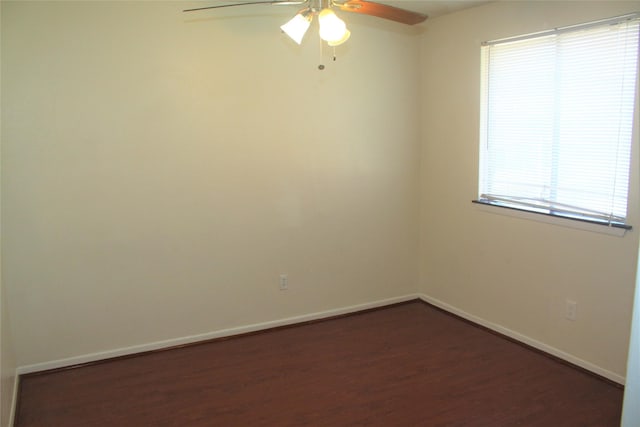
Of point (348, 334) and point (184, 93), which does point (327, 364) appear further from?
point (184, 93)

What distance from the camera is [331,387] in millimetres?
2859

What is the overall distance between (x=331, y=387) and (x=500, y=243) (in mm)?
1664

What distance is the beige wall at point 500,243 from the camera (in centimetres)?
282

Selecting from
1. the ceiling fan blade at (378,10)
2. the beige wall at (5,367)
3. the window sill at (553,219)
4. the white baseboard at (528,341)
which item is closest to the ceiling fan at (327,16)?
the ceiling fan blade at (378,10)

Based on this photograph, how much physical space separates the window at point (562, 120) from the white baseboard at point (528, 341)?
3.01 feet

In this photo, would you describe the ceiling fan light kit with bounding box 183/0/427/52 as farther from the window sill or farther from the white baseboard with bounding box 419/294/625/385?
the white baseboard with bounding box 419/294/625/385

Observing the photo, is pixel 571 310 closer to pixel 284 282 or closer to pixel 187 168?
pixel 284 282

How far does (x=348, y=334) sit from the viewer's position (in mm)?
3596

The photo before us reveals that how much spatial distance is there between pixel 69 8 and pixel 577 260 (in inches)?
140

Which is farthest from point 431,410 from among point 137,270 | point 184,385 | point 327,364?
point 137,270

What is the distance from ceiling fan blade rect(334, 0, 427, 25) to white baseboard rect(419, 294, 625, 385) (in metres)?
2.31

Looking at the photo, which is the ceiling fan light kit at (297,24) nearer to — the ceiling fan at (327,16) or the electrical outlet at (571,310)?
the ceiling fan at (327,16)

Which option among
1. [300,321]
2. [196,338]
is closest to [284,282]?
[300,321]

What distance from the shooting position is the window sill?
9.07ft
